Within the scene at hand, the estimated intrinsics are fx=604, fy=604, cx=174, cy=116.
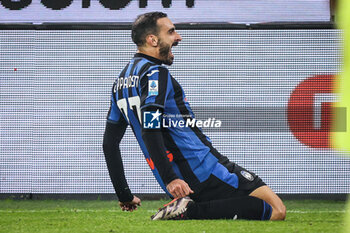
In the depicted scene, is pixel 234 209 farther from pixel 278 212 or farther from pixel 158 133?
pixel 158 133

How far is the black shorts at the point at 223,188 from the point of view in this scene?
3836 millimetres

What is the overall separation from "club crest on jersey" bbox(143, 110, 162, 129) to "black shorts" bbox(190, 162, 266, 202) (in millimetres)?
585

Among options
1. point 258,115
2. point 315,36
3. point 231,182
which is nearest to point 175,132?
point 231,182

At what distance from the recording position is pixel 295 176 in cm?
625

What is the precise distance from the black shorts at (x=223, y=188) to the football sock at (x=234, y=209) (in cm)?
6

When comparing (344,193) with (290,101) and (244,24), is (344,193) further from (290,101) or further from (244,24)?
(244,24)

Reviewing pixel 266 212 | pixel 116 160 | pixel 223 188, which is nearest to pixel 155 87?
pixel 116 160

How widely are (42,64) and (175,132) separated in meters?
3.04

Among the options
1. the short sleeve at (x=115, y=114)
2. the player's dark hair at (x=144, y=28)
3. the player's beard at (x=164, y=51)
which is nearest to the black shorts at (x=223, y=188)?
the short sleeve at (x=115, y=114)

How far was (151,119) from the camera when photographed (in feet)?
11.5

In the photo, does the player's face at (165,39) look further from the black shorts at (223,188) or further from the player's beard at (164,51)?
the black shorts at (223,188)

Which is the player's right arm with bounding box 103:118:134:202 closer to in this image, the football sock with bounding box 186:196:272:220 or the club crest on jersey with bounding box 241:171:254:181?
the football sock with bounding box 186:196:272:220

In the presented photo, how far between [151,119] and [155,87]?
213 mm

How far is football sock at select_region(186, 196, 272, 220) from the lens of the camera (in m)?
3.77
